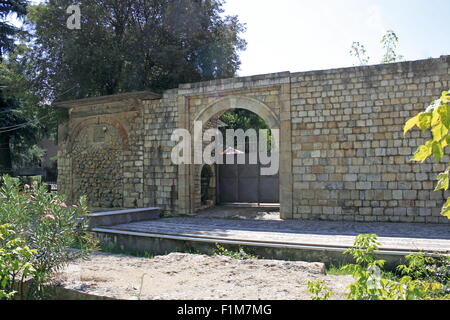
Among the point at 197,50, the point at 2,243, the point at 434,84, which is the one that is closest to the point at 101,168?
the point at 197,50

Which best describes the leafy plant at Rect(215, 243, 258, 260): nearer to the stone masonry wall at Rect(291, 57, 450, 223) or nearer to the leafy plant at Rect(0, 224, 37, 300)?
the leafy plant at Rect(0, 224, 37, 300)

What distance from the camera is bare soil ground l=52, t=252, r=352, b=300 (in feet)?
11.6

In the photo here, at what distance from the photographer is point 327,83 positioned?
9.41 m

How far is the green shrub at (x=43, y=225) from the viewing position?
3920 mm

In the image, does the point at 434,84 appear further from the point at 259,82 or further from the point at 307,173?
the point at 259,82

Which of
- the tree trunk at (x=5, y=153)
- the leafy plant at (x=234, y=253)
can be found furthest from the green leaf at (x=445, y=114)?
the tree trunk at (x=5, y=153)

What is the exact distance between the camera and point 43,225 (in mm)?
3959

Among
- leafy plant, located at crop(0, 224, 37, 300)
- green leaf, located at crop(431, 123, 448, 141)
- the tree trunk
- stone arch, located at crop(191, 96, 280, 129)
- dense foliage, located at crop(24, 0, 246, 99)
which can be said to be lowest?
leafy plant, located at crop(0, 224, 37, 300)

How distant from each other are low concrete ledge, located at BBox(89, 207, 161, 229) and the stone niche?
91.1 inches

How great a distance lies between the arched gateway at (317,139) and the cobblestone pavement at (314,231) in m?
0.67

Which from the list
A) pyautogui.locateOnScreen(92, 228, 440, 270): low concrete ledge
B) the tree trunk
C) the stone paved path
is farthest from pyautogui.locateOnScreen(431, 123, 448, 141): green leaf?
the tree trunk

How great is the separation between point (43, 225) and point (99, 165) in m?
9.07

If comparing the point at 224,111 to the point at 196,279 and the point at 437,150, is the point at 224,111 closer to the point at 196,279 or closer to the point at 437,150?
the point at 196,279
